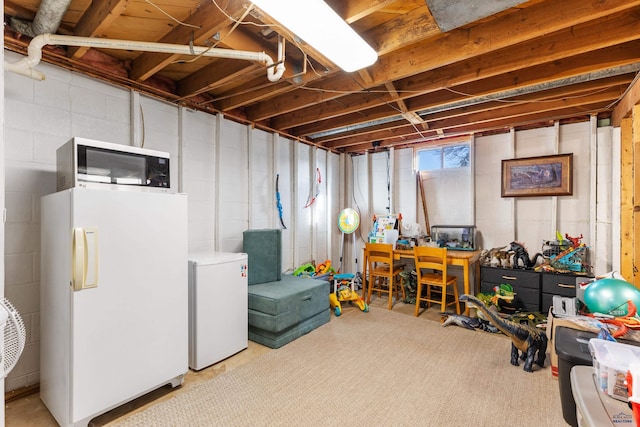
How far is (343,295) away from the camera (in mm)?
3973

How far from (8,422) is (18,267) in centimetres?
97

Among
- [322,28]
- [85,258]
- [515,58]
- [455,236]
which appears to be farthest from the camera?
[455,236]

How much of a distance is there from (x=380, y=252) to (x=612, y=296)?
96.0 inches

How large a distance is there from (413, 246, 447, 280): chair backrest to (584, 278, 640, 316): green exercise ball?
151cm

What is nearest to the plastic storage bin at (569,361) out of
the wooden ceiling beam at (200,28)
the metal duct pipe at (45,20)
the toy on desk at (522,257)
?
the toy on desk at (522,257)

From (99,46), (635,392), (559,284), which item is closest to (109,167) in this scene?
(99,46)

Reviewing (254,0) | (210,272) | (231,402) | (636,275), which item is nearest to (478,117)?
(636,275)

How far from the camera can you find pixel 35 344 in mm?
2141

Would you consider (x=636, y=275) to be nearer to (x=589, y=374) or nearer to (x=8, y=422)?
(x=589, y=374)

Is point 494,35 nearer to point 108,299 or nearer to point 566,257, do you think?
point 566,257

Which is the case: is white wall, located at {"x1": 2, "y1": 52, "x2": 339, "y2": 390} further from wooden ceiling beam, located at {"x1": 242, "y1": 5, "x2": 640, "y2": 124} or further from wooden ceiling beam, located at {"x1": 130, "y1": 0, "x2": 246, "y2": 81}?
wooden ceiling beam, located at {"x1": 242, "y1": 5, "x2": 640, "y2": 124}

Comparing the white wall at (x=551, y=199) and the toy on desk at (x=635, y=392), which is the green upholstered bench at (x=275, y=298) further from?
the white wall at (x=551, y=199)

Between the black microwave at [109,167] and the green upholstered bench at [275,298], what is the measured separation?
4.40 feet

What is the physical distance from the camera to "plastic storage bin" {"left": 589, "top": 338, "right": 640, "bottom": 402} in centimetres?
87
